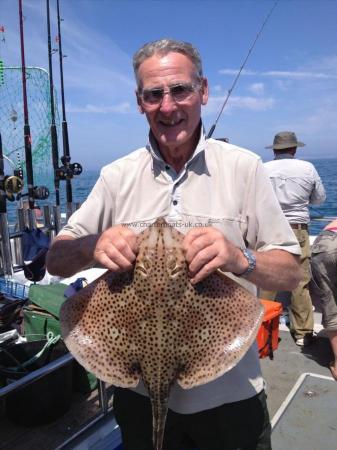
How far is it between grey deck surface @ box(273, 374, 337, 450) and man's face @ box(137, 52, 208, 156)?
106 inches

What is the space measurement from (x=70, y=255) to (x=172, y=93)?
2.95 feet

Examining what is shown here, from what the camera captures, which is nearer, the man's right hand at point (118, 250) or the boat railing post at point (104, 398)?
the man's right hand at point (118, 250)

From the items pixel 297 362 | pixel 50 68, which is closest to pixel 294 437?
pixel 297 362

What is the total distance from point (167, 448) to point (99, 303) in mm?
945

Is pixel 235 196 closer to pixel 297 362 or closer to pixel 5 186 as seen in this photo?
pixel 297 362

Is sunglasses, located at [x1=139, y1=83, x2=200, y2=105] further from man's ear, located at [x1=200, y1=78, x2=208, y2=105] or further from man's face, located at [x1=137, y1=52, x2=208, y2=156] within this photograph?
man's ear, located at [x1=200, y1=78, x2=208, y2=105]

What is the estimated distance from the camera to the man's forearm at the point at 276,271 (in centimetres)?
177

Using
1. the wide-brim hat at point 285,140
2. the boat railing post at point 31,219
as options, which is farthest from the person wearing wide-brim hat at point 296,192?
the boat railing post at point 31,219

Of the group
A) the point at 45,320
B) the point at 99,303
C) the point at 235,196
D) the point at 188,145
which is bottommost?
the point at 45,320

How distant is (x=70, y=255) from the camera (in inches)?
77.8

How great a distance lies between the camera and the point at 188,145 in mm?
2033

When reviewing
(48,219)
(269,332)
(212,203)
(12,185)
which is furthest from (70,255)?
(48,219)

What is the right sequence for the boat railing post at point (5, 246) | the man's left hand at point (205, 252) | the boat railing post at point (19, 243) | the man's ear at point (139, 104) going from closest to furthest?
the man's left hand at point (205, 252), the man's ear at point (139, 104), the boat railing post at point (5, 246), the boat railing post at point (19, 243)

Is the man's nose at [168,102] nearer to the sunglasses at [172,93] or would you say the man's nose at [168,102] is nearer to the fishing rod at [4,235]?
the sunglasses at [172,93]
